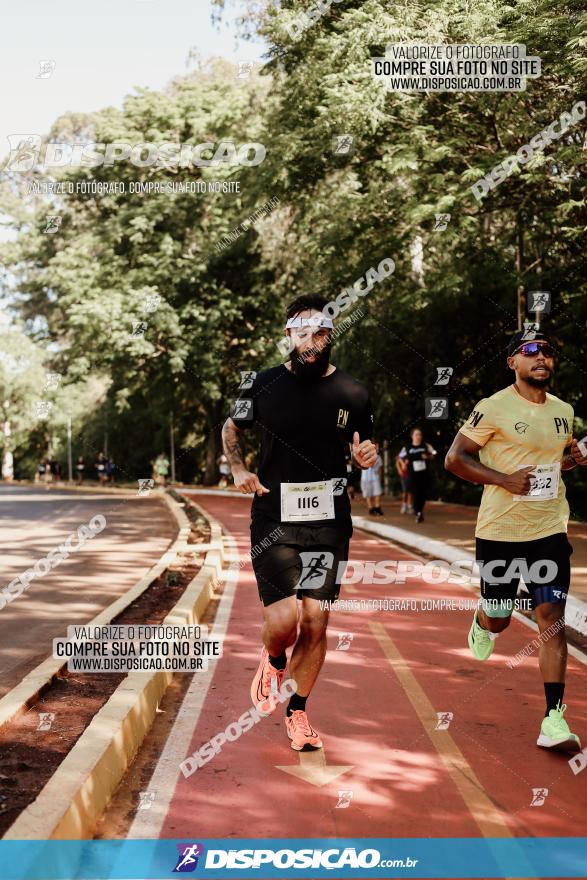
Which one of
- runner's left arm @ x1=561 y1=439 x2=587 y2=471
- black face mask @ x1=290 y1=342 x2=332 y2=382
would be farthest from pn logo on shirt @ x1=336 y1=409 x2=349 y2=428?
runner's left arm @ x1=561 y1=439 x2=587 y2=471

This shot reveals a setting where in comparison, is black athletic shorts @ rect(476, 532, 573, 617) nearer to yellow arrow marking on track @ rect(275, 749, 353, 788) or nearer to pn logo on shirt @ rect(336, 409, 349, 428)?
pn logo on shirt @ rect(336, 409, 349, 428)

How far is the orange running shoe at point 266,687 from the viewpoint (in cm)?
567

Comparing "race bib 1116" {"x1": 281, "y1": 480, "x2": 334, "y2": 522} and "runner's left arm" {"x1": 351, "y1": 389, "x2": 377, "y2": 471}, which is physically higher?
"runner's left arm" {"x1": 351, "y1": 389, "x2": 377, "y2": 471}

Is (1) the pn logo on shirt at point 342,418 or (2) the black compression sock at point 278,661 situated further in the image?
(2) the black compression sock at point 278,661

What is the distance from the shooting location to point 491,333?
27891mm

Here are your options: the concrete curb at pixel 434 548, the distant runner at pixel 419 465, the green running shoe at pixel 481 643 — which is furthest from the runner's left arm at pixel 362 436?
the distant runner at pixel 419 465

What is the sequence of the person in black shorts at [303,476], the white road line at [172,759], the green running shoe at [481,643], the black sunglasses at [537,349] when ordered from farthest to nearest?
1. the green running shoe at [481,643]
2. the black sunglasses at [537,349]
3. the person in black shorts at [303,476]
4. the white road line at [172,759]

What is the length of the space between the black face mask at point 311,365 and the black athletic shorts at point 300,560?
0.77 meters

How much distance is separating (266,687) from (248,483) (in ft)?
4.09

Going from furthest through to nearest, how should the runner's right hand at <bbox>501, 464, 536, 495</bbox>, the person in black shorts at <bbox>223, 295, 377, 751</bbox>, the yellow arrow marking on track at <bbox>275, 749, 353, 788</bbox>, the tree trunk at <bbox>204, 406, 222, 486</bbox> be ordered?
the tree trunk at <bbox>204, 406, 222, 486</bbox>
the runner's right hand at <bbox>501, 464, 536, 495</bbox>
the person in black shorts at <bbox>223, 295, 377, 751</bbox>
the yellow arrow marking on track at <bbox>275, 749, 353, 788</bbox>

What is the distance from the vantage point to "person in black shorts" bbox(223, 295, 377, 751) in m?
5.29

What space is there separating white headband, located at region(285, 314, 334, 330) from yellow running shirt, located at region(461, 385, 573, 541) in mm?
1036

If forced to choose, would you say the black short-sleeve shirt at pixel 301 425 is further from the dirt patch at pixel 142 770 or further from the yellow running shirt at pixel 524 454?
the dirt patch at pixel 142 770

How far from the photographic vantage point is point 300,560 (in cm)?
535
